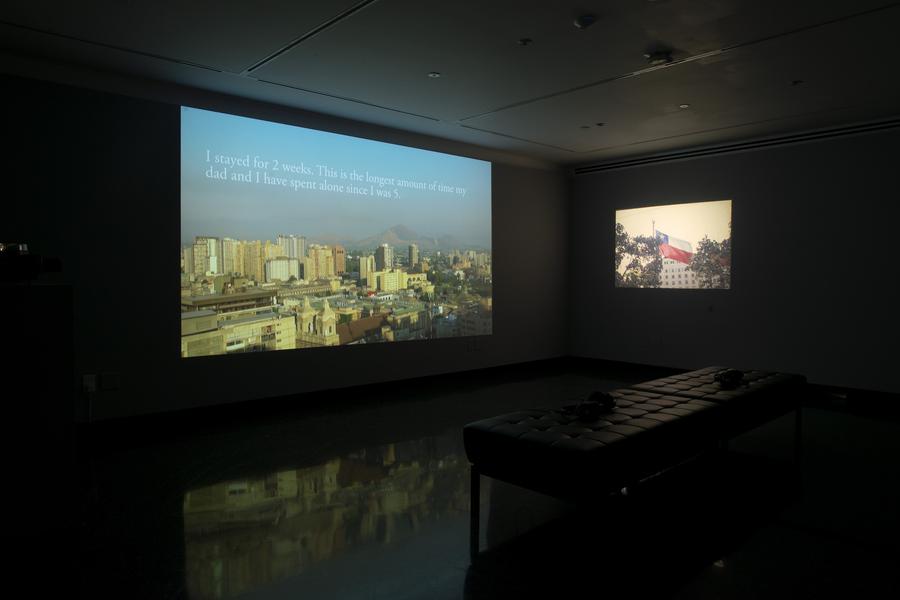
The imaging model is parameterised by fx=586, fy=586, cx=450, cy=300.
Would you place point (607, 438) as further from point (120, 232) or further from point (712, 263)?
point (712, 263)

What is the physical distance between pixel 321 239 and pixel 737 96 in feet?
13.0

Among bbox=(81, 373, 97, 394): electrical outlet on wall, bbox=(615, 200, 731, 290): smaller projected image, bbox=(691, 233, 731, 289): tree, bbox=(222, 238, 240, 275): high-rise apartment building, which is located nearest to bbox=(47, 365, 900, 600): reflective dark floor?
bbox=(81, 373, 97, 394): electrical outlet on wall

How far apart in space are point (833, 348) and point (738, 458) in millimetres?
3021

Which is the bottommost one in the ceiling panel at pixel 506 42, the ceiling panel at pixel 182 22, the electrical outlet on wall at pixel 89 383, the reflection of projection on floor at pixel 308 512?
the reflection of projection on floor at pixel 308 512

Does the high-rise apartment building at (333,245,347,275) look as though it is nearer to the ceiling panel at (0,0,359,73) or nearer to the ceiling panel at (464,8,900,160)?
the ceiling panel at (464,8,900,160)

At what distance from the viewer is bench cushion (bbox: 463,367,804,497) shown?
2.44m

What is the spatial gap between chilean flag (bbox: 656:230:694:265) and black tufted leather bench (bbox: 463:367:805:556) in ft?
12.8

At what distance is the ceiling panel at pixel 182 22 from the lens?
11.0 feet

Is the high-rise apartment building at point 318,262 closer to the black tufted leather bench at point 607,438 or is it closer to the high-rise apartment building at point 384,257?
the high-rise apartment building at point 384,257

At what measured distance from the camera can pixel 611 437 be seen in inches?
101

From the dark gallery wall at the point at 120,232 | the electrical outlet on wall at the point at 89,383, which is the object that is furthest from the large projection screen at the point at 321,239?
the electrical outlet on wall at the point at 89,383

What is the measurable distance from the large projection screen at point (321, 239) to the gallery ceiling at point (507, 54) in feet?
1.54

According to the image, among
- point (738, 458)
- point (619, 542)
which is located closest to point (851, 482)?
point (738, 458)

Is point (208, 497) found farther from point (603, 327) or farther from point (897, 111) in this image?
point (897, 111)
